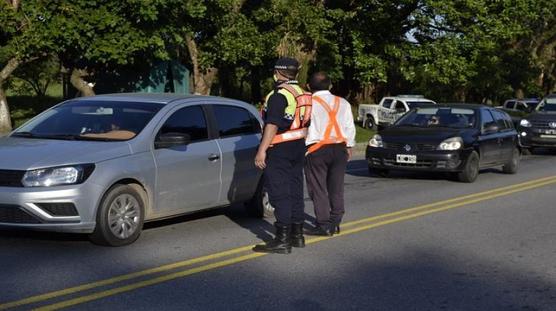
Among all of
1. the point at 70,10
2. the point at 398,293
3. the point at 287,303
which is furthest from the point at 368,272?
the point at 70,10

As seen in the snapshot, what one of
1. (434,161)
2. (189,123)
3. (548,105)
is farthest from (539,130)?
(189,123)

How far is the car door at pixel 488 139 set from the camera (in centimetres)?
1441

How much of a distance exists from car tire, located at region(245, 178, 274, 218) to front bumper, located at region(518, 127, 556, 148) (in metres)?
14.0

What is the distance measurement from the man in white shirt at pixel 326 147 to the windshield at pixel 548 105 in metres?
16.2

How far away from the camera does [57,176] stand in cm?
702

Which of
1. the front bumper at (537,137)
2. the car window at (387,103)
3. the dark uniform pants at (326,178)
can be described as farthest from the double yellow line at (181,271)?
the car window at (387,103)

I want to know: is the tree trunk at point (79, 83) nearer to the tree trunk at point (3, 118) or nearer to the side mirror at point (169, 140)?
the tree trunk at point (3, 118)

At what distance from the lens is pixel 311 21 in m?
28.5

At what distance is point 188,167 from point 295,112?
61.3 inches

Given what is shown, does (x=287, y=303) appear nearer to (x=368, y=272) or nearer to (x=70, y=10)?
(x=368, y=272)

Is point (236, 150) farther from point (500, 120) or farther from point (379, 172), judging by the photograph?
point (500, 120)

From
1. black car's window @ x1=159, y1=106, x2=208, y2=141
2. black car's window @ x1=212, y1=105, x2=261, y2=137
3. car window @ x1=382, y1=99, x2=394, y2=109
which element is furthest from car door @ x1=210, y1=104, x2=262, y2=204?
car window @ x1=382, y1=99, x2=394, y2=109

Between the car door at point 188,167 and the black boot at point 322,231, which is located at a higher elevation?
the car door at point 188,167

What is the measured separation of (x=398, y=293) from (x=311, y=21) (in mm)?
23275
